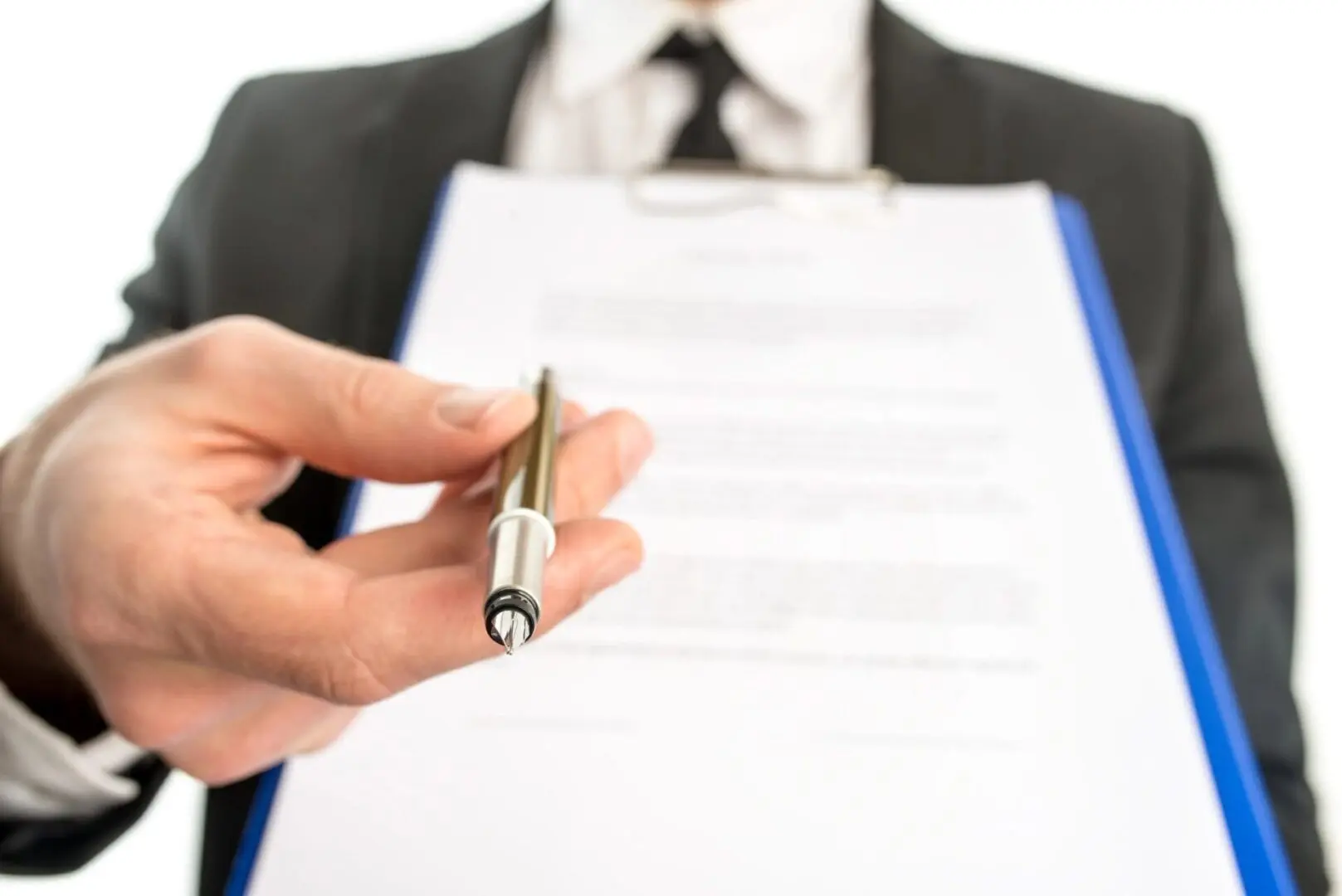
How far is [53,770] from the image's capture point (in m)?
0.33

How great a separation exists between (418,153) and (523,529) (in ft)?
1.50

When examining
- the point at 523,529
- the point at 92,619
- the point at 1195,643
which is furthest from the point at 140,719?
the point at 1195,643

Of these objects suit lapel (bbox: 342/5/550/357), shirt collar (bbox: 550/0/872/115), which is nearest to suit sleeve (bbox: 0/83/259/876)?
suit lapel (bbox: 342/5/550/357)

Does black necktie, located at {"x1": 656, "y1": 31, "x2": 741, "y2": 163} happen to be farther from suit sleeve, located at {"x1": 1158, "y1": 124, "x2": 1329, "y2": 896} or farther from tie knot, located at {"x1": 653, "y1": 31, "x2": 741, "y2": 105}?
suit sleeve, located at {"x1": 1158, "y1": 124, "x2": 1329, "y2": 896}

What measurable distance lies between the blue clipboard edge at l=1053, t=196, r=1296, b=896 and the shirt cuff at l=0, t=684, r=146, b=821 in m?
0.38

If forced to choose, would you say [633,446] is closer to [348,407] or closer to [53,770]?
[348,407]

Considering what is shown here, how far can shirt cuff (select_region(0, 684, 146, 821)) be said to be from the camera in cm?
32

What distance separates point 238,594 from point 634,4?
1.73ft

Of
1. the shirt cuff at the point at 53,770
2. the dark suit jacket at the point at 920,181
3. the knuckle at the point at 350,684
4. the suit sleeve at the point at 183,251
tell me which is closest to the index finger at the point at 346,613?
the knuckle at the point at 350,684

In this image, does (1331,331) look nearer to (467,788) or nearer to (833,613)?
(833,613)

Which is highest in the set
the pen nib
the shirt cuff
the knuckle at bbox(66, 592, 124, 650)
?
the pen nib

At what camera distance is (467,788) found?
0.99 ft

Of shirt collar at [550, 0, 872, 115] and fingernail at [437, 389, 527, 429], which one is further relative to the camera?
shirt collar at [550, 0, 872, 115]

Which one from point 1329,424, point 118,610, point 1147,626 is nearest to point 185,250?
point 118,610
